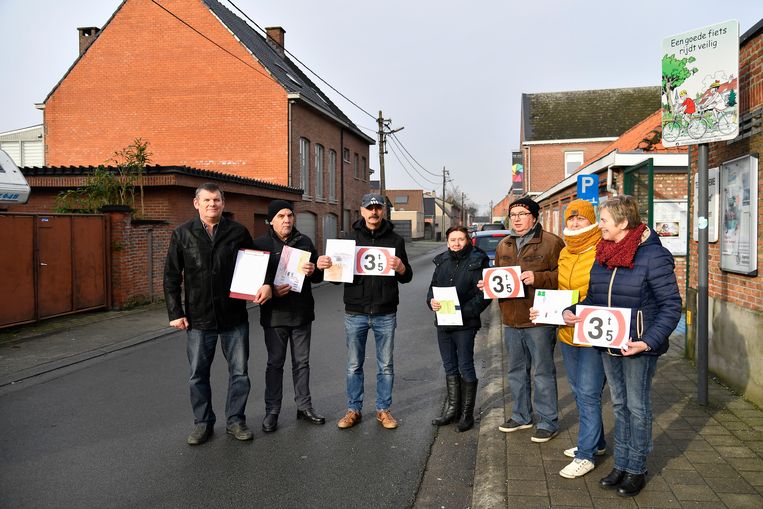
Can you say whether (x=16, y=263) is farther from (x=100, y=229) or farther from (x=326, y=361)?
(x=326, y=361)

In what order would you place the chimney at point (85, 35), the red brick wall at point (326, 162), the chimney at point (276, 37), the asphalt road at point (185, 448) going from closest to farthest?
the asphalt road at point (185, 448) < the red brick wall at point (326, 162) < the chimney at point (85, 35) < the chimney at point (276, 37)

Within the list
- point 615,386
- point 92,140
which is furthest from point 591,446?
point 92,140

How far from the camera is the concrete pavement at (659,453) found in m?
3.69

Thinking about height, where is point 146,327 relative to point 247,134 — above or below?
below

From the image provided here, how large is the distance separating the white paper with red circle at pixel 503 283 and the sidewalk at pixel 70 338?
226 inches

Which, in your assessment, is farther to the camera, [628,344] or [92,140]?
[92,140]

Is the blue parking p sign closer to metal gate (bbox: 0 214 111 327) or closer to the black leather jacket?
the black leather jacket

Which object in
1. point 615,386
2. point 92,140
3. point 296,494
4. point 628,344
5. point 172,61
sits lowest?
point 296,494

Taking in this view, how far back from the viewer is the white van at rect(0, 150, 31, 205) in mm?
11344

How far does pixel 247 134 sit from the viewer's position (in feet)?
78.8

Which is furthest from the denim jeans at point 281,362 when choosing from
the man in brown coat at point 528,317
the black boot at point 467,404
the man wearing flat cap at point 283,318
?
the man in brown coat at point 528,317

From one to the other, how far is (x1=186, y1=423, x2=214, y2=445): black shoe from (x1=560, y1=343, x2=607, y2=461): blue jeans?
2.86 metres

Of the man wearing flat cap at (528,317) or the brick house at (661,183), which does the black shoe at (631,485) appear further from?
the brick house at (661,183)

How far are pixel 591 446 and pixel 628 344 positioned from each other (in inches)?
35.0
